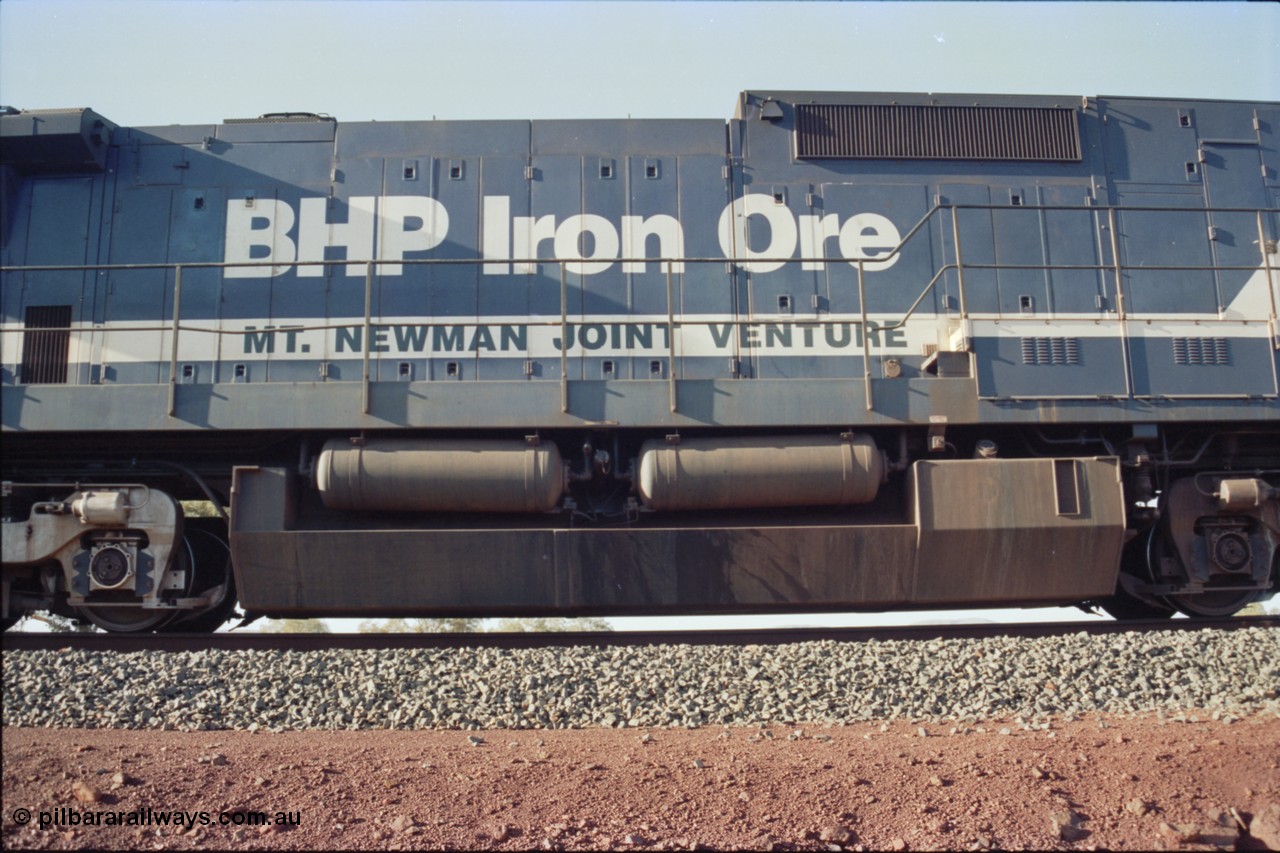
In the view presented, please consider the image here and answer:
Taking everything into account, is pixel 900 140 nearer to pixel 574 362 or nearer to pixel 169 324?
pixel 574 362

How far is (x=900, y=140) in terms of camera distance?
7.98 m

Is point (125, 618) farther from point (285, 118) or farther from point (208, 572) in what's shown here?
point (285, 118)

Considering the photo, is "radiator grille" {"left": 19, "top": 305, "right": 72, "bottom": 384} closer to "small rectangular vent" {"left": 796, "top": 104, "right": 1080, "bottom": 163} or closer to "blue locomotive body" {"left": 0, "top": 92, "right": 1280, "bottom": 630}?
"blue locomotive body" {"left": 0, "top": 92, "right": 1280, "bottom": 630}

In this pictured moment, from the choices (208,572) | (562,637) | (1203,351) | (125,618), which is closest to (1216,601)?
(1203,351)

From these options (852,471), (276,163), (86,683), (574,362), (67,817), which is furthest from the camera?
(276,163)

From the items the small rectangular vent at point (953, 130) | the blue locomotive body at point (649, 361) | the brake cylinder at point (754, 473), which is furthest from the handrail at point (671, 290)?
the small rectangular vent at point (953, 130)

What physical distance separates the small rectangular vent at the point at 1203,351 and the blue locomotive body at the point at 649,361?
0.07ft

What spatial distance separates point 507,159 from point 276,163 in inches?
75.8

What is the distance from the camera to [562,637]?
6379 millimetres

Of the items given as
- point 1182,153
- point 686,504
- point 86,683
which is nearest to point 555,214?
point 686,504

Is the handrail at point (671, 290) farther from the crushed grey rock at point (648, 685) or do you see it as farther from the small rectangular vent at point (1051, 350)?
the crushed grey rock at point (648, 685)

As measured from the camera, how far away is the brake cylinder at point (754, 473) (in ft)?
20.7

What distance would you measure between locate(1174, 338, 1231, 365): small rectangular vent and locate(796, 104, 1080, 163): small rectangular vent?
2.12 metres

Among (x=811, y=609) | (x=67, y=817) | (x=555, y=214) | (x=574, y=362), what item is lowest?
(x=67, y=817)
